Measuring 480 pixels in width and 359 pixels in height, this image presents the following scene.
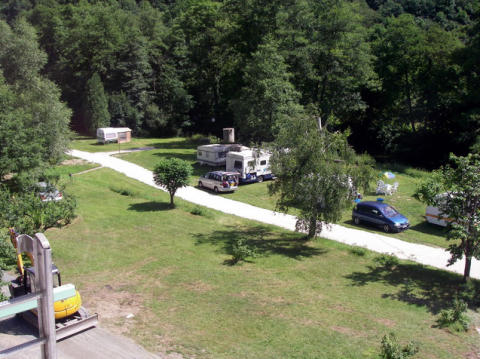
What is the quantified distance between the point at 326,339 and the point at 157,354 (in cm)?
396

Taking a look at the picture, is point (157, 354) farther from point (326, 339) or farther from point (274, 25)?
point (274, 25)

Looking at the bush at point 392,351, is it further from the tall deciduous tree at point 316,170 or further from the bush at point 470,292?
the tall deciduous tree at point 316,170

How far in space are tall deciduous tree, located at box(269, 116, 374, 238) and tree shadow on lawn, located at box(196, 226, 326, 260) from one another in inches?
40.6

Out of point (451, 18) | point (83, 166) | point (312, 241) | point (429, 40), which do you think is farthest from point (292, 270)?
point (451, 18)

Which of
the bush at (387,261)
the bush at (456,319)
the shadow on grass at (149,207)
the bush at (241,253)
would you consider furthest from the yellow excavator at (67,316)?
the shadow on grass at (149,207)

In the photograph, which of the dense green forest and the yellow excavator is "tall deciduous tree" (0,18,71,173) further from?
the yellow excavator

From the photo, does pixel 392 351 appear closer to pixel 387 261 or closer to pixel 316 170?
pixel 387 261

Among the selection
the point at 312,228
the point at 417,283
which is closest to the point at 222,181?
the point at 312,228

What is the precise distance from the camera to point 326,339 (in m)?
10.3

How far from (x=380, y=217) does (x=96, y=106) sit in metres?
38.6

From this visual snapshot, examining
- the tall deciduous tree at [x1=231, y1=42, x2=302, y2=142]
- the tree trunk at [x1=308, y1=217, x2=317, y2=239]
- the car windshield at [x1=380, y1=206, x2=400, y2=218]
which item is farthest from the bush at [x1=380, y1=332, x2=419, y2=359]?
the tall deciduous tree at [x1=231, y1=42, x2=302, y2=142]

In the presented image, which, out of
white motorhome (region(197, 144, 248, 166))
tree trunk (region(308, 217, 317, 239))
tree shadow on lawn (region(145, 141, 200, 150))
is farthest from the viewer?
tree shadow on lawn (region(145, 141, 200, 150))

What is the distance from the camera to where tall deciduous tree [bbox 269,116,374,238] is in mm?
17172

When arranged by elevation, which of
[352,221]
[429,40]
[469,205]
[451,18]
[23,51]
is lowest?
[352,221]
